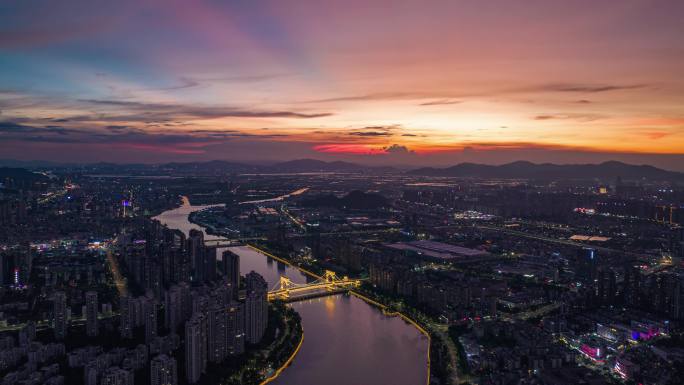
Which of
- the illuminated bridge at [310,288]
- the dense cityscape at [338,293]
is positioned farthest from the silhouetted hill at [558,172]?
the illuminated bridge at [310,288]

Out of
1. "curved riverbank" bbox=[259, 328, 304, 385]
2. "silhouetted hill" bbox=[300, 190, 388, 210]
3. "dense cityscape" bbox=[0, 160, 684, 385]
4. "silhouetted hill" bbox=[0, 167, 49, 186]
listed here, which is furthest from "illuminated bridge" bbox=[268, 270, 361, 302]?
"silhouetted hill" bbox=[0, 167, 49, 186]

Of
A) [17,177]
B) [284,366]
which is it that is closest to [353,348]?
[284,366]

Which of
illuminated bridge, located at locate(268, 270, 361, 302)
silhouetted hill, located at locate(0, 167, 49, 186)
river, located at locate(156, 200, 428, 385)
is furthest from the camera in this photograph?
silhouetted hill, located at locate(0, 167, 49, 186)

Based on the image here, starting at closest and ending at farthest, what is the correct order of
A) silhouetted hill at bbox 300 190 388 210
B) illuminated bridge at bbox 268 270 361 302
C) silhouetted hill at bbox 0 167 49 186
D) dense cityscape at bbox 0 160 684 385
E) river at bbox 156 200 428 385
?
dense cityscape at bbox 0 160 684 385 < river at bbox 156 200 428 385 < illuminated bridge at bbox 268 270 361 302 < silhouetted hill at bbox 300 190 388 210 < silhouetted hill at bbox 0 167 49 186

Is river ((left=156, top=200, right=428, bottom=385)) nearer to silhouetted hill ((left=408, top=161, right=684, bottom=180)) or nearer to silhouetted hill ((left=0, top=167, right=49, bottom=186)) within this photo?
silhouetted hill ((left=0, top=167, right=49, bottom=186))

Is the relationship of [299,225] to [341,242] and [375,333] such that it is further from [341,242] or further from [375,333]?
[375,333]

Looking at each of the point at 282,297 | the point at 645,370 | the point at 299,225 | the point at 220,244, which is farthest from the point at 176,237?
the point at 645,370

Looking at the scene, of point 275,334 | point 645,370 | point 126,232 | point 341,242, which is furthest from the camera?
point 126,232
